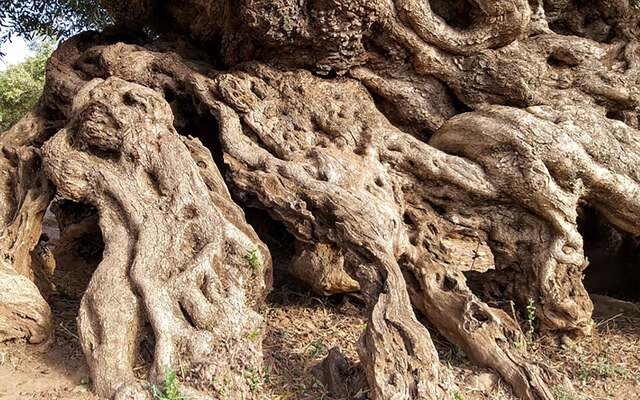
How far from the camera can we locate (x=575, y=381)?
402cm

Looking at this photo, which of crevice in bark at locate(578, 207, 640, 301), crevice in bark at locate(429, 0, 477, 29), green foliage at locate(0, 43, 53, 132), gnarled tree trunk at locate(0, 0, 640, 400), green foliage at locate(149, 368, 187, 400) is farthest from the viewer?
green foliage at locate(0, 43, 53, 132)

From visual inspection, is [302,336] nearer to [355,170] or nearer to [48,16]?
[355,170]

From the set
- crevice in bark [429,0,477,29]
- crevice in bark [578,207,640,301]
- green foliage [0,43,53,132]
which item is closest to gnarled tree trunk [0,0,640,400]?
crevice in bark [429,0,477,29]

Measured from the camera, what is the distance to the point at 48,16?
27.9 ft

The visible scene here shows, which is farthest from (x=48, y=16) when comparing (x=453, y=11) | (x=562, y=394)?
(x=562, y=394)

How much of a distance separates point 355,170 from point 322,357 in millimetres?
1479

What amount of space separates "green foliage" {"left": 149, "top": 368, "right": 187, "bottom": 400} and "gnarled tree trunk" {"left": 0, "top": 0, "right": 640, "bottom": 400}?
91mm

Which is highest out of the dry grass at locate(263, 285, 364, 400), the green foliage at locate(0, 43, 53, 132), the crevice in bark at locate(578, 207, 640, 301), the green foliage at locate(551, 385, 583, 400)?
the crevice in bark at locate(578, 207, 640, 301)

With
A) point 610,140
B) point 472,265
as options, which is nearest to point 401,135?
point 472,265

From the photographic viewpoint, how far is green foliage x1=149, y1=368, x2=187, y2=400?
302cm

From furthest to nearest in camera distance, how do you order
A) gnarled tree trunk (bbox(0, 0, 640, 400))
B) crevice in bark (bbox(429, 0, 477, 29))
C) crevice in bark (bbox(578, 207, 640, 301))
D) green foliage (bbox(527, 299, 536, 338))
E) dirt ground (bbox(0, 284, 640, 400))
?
crevice in bark (bbox(578, 207, 640, 301)) < crevice in bark (bbox(429, 0, 477, 29)) < green foliage (bbox(527, 299, 536, 338)) < gnarled tree trunk (bbox(0, 0, 640, 400)) < dirt ground (bbox(0, 284, 640, 400))

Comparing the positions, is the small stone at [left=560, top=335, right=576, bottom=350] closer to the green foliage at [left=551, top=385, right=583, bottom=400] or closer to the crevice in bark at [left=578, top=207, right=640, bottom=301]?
the green foliage at [left=551, top=385, right=583, bottom=400]

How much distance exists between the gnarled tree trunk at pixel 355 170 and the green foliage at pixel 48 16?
2.18m

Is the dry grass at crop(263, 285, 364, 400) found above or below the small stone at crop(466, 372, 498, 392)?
below
